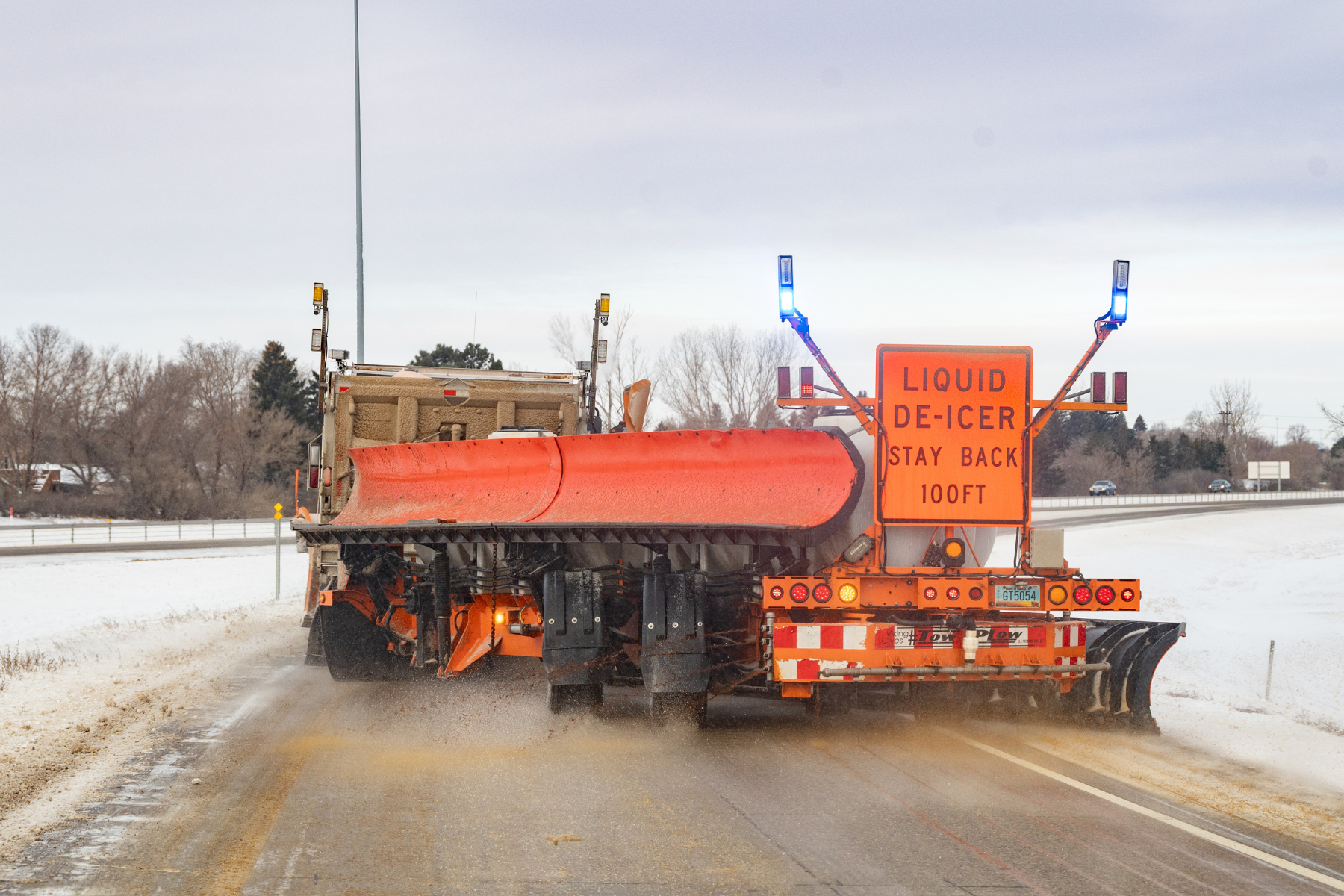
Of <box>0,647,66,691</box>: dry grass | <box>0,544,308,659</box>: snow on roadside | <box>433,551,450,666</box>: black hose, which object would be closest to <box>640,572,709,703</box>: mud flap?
<box>433,551,450,666</box>: black hose

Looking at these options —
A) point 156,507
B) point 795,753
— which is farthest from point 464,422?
point 156,507

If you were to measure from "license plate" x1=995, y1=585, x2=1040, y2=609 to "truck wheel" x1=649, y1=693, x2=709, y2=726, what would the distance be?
2.01 m

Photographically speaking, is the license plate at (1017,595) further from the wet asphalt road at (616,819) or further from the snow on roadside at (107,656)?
the snow on roadside at (107,656)

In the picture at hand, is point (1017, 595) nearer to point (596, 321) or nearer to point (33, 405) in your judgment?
point (596, 321)

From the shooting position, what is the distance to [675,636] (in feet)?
25.8

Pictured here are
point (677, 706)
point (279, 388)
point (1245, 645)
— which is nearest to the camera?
point (677, 706)

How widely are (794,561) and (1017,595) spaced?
1401 mm

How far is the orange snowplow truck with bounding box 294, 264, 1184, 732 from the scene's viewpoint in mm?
7469

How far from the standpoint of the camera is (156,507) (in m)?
60.4

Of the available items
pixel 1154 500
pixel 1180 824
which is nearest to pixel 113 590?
pixel 1180 824

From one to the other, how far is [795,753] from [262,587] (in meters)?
19.5

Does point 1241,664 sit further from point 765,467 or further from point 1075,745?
point 765,467

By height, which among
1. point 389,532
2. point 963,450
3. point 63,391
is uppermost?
point 63,391

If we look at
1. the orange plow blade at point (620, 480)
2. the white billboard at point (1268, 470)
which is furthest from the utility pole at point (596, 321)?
the white billboard at point (1268, 470)
